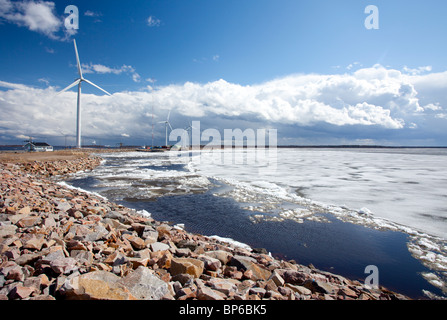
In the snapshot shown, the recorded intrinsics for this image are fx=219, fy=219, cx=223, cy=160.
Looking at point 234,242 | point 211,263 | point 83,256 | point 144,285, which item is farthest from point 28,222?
point 234,242

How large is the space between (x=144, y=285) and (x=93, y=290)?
604 millimetres

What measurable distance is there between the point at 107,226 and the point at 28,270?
6.51ft

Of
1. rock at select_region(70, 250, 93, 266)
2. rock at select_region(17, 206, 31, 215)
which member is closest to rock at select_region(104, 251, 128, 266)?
rock at select_region(70, 250, 93, 266)

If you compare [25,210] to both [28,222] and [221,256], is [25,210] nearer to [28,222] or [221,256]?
[28,222]

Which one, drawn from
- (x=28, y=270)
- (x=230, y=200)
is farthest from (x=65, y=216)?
(x=230, y=200)

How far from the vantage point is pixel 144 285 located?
2.96 meters

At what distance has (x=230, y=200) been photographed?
10359 mm

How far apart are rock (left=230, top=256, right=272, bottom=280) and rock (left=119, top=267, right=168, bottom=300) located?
1475 mm

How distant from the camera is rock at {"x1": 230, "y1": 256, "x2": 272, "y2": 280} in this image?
3740mm

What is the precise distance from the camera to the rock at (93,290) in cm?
259

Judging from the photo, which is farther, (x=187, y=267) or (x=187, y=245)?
(x=187, y=245)

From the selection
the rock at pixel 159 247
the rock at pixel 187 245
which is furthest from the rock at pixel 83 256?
the rock at pixel 187 245

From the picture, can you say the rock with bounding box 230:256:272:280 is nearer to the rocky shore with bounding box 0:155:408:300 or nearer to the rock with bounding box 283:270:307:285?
the rocky shore with bounding box 0:155:408:300
